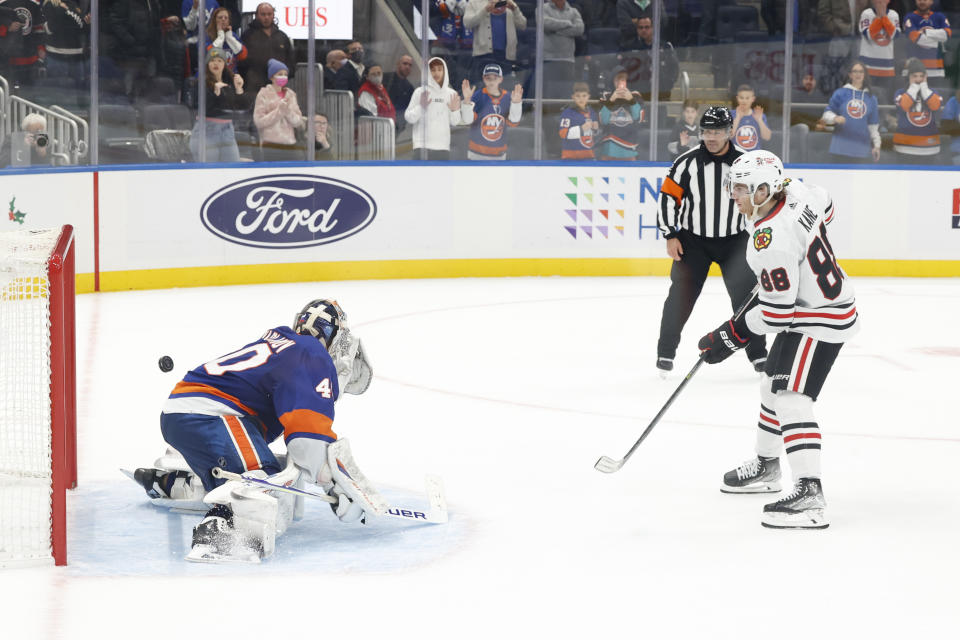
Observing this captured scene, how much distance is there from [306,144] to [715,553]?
259 inches

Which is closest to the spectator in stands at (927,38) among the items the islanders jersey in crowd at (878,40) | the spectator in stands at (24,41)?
the islanders jersey in crowd at (878,40)

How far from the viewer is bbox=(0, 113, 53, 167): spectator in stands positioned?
8703 millimetres

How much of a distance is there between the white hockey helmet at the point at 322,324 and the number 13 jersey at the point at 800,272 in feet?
4.00

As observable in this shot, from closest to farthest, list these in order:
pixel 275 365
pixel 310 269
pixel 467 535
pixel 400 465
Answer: pixel 275 365 < pixel 467 535 < pixel 400 465 < pixel 310 269

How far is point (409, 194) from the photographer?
10195 millimetres

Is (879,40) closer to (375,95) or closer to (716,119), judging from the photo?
(375,95)

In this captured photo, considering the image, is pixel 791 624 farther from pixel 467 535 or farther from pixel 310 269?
pixel 310 269

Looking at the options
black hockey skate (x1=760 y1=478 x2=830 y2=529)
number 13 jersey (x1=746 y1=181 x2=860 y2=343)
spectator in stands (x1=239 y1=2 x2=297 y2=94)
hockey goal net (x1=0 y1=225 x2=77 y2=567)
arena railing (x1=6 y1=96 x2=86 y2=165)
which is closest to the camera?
hockey goal net (x1=0 y1=225 x2=77 y2=567)

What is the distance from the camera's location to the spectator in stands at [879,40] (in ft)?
36.0

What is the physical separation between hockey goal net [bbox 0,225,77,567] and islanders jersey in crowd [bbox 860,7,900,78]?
7837mm

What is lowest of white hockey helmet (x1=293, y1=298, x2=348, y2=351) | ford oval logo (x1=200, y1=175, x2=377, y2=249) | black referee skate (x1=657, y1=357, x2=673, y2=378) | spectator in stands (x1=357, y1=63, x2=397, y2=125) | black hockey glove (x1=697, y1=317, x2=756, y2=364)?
black referee skate (x1=657, y1=357, x2=673, y2=378)

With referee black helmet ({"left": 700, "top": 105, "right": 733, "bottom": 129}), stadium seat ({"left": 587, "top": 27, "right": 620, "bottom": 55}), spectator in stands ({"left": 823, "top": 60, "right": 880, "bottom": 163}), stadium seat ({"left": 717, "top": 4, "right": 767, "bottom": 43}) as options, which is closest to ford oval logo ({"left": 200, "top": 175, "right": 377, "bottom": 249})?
stadium seat ({"left": 587, "top": 27, "right": 620, "bottom": 55})

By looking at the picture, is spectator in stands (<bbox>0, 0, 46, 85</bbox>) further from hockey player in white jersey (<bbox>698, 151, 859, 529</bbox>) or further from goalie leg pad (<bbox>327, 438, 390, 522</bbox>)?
hockey player in white jersey (<bbox>698, 151, 859, 529</bbox>)

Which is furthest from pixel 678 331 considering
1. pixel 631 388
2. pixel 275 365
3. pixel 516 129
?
pixel 516 129
